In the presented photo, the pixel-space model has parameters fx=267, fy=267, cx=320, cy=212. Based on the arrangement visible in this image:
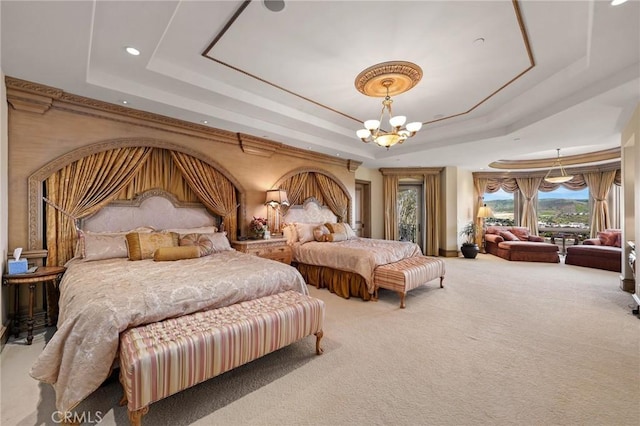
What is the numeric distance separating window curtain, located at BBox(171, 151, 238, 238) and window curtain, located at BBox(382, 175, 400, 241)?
190 inches

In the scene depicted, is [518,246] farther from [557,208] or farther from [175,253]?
[175,253]

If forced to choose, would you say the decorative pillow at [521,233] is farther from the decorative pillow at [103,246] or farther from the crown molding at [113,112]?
the decorative pillow at [103,246]

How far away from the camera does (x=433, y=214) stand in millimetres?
8328

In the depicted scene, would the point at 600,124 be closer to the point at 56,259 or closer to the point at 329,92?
the point at 329,92

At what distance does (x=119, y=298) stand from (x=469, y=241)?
921 centimetres

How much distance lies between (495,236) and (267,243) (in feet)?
24.5

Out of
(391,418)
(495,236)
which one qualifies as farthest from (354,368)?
(495,236)

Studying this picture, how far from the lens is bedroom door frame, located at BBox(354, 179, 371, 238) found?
313 inches

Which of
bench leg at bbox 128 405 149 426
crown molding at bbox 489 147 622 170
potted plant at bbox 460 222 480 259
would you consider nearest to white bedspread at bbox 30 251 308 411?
bench leg at bbox 128 405 149 426

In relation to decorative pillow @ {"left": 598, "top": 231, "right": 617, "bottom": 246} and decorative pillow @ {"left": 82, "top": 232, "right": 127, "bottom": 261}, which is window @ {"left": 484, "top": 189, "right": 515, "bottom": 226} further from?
decorative pillow @ {"left": 82, "top": 232, "right": 127, "bottom": 261}

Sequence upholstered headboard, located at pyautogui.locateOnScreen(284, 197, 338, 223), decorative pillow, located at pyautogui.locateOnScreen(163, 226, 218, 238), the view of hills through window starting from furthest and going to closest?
the view of hills through window < upholstered headboard, located at pyautogui.locateOnScreen(284, 197, 338, 223) < decorative pillow, located at pyautogui.locateOnScreen(163, 226, 218, 238)

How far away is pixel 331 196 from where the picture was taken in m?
6.71

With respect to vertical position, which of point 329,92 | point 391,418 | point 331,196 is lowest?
point 391,418

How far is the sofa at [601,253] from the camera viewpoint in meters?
6.13
